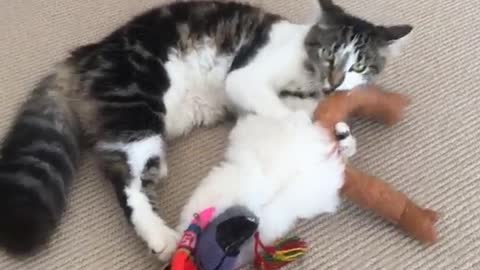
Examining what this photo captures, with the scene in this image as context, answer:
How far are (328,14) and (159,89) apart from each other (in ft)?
1.42

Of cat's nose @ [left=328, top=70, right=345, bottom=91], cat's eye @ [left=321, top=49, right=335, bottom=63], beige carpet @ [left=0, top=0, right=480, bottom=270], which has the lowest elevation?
beige carpet @ [left=0, top=0, right=480, bottom=270]

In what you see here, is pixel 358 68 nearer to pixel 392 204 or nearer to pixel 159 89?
pixel 392 204

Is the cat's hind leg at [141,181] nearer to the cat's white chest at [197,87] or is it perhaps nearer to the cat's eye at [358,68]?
the cat's white chest at [197,87]

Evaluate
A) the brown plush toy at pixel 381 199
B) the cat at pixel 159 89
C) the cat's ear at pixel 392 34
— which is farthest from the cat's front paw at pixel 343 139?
the cat's ear at pixel 392 34

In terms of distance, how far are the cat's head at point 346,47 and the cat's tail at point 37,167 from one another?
57 cm

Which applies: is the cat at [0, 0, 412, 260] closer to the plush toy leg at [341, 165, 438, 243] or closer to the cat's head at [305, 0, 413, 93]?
the cat's head at [305, 0, 413, 93]

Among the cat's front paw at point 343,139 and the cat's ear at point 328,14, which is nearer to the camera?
the cat's front paw at point 343,139

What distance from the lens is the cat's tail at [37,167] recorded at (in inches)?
49.3

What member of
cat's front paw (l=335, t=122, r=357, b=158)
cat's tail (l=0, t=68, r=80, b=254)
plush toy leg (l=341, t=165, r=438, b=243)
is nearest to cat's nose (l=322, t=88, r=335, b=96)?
cat's front paw (l=335, t=122, r=357, b=158)

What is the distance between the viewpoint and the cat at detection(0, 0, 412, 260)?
1355 millimetres

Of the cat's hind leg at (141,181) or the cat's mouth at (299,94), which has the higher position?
the cat's mouth at (299,94)

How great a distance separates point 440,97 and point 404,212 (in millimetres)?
450

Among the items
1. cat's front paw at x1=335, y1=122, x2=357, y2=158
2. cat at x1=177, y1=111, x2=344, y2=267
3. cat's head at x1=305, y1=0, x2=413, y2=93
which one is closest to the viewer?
cat at x1=177, y1=111, x2=344, y2=267

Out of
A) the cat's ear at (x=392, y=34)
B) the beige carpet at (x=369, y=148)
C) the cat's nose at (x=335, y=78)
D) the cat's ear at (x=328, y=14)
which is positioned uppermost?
the cat's ear at (x=328, y=14)
